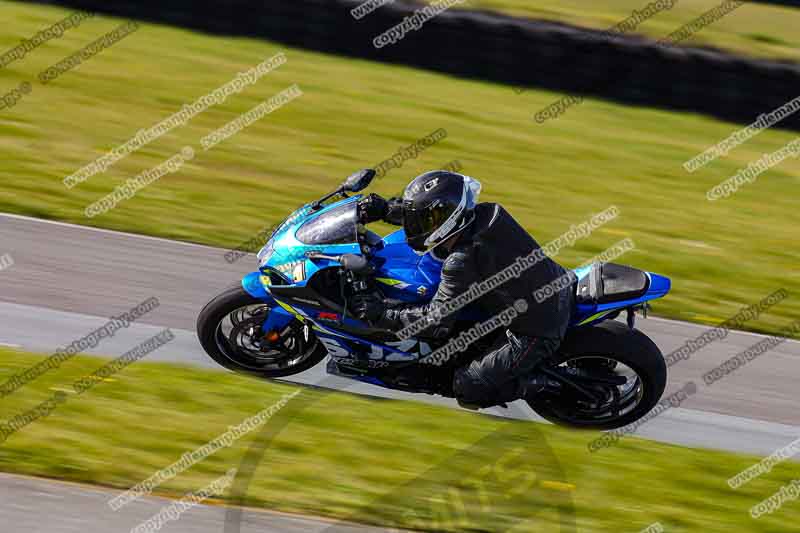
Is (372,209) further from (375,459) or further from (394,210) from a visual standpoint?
(375,459)

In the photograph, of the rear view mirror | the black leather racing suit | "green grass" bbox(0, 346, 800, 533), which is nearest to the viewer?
"green grass" bbox(0, 346, 800, 533)

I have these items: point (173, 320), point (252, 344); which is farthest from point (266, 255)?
point (173, 320)

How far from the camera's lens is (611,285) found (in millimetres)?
7094

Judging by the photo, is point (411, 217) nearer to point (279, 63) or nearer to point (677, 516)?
point (677, 516)

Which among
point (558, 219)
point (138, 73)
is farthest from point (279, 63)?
point (558, 219)

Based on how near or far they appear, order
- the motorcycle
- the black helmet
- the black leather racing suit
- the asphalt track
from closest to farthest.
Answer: the black helmet
the black leather racing suit
the motorcycle
the asphalt track

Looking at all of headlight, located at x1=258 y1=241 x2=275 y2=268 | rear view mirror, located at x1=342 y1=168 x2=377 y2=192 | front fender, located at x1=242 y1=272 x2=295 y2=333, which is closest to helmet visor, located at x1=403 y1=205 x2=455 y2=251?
rear view mirror, located at x1=342 y1=168 x2=377 y2=192

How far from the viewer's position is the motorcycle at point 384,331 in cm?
702

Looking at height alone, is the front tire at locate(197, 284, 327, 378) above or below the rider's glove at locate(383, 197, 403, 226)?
below

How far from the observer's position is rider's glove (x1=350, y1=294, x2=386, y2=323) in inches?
271

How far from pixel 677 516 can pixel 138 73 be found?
10.5m

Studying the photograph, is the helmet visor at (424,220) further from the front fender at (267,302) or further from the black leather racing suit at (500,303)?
the front fender at (267,302)

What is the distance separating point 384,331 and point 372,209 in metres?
0.83

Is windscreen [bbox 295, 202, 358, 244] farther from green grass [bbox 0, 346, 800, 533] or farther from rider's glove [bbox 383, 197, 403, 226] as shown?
green grass [bbox 0, 346, 800, 533]
